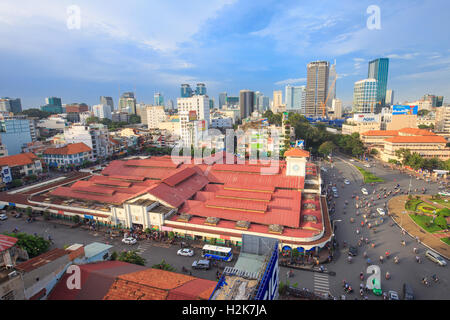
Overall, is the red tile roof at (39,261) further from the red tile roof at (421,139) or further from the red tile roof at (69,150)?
the red tile roof at (421,139)

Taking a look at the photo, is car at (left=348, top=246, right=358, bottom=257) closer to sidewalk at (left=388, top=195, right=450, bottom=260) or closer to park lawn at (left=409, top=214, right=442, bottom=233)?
sidewalk at (left=388, top=195, right=450, bottom=260)

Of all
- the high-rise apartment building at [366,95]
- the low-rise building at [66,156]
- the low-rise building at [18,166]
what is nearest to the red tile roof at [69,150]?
the low-rise building at [66,156]

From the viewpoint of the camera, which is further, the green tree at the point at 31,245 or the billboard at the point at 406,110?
the billboard at the point at 406,110

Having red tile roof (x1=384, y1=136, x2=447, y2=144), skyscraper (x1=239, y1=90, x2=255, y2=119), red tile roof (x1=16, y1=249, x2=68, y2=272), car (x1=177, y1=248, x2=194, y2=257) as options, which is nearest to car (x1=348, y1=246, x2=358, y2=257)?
car (x1=177, y1=248, x2=194, y2=257)

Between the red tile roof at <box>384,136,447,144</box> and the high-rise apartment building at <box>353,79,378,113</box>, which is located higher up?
the high-rise apartment building at <box>353,79,378,113</box>

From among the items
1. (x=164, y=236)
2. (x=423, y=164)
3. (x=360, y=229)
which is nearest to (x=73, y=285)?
(x=164, y=236)

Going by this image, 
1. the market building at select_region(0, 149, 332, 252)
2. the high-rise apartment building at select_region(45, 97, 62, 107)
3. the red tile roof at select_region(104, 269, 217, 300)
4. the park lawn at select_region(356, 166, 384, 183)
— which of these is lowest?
the park lawn at select_region(356, 166, 384, 183)

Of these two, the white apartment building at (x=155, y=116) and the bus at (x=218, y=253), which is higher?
the white apartment building at (x=155, y=116)
